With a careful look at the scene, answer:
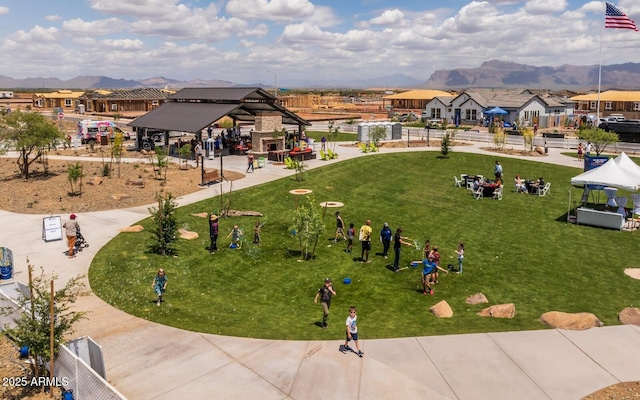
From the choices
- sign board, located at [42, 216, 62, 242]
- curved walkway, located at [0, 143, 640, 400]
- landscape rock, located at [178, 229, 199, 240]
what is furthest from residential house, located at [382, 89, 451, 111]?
curved walkway, located at [0, 143, 640, 400]

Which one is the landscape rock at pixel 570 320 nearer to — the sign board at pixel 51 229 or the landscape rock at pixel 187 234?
the landscape rock at pixel 187 234

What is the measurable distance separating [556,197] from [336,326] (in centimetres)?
2143

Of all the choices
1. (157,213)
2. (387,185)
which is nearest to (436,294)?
(157,213)

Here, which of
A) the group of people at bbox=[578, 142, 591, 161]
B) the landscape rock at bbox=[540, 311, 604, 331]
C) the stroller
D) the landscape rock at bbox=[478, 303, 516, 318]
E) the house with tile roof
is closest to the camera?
the landscape rock at bbox=[540, 311, 604, 331]

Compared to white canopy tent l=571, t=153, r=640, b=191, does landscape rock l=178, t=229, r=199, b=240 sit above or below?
below

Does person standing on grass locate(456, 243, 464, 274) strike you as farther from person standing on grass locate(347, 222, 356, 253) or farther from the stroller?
the stroller

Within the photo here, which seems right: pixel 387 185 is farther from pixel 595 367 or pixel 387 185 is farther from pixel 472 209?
pixel 595 367

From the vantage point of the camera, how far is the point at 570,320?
45.1 ft

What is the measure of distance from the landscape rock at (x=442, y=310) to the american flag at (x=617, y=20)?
132 feet

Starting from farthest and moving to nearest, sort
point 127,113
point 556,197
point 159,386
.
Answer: point 127,113, point 556,197, point 159,386

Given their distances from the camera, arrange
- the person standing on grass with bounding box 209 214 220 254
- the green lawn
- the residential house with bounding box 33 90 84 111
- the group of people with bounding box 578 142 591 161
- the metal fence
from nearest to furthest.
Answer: the metal fence → the green lawn → the person standing on grass with bounding box 209 214 220 254 → the group of people with bounding box 578 142 591 161 → the residential house with bounding box 33 90 84 111

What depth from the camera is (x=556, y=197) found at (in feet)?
97.6

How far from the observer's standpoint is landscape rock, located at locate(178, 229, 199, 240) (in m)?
21.0

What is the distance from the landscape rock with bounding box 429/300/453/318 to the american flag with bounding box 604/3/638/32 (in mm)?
40228
